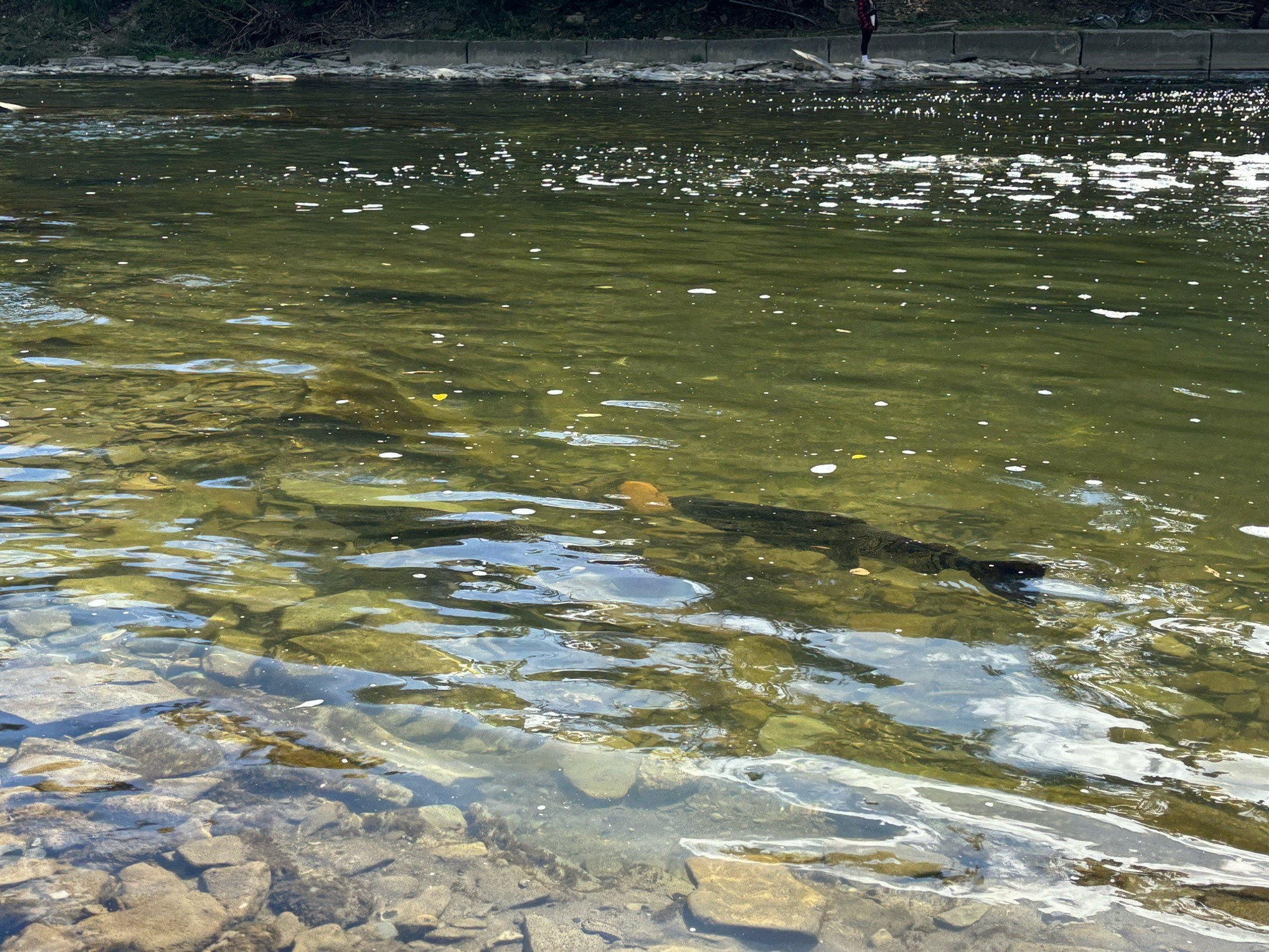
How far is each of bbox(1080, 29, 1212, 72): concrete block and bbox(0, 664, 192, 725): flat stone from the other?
25561 mm

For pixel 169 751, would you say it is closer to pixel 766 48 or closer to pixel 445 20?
pixel 766 48

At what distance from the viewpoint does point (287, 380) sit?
632 centimetres

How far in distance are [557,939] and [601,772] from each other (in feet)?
2.01

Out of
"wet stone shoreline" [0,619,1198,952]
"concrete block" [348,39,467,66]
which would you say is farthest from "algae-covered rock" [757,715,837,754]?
"concrete block" [348,39,467,66]

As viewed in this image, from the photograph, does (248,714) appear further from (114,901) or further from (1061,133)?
(1061,133)

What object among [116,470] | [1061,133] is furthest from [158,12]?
[116,470]

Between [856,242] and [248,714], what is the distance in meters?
7.57

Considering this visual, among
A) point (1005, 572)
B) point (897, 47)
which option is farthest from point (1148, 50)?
point (1005, 572)

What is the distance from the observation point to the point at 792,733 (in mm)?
3336

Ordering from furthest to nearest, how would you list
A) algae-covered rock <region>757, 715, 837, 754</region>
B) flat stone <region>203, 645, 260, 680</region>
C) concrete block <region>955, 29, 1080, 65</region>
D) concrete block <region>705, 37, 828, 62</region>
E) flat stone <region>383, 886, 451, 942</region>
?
concrete block <region>705, 37, 828, 62</region> < concrete block <region>955, 29, 1080, 65</region> < flat stone <region>203, 645, 260, 680</region> < algae-covered rock <region>757, 715, 837, 754</region> < flat stone <region>383, 886, 451, 942</region>

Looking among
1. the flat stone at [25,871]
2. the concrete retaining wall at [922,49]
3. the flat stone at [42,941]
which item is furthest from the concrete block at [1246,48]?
the flat stone at [42,941]

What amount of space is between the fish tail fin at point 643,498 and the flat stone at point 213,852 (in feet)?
7.45

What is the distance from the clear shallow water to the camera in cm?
310

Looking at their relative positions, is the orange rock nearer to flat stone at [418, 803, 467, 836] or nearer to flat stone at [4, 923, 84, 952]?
flat stone at [418, 803, 467, 836]
